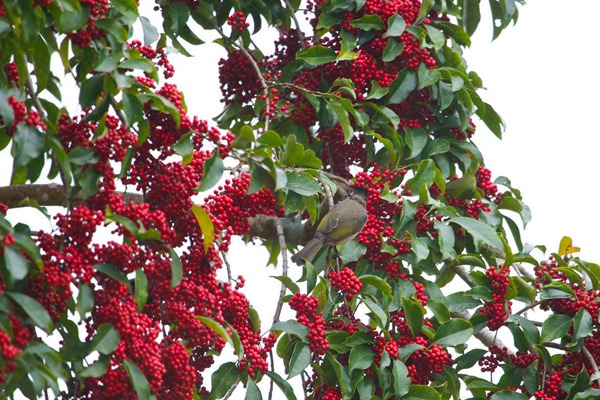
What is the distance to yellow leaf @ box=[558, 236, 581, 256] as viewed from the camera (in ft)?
15.8

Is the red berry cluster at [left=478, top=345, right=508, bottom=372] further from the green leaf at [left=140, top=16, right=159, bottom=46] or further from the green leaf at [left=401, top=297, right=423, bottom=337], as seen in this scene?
the green leaf at [left=140, top=16, right=159, bottom=46]

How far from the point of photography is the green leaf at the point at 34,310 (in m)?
2.66

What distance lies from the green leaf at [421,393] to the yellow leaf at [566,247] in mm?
1350

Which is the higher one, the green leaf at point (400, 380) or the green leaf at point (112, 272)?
the green leaf at point (112, 272)

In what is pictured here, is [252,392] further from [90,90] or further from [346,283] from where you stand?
[90,90]

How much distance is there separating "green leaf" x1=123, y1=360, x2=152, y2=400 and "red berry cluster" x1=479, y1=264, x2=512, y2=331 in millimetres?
2017

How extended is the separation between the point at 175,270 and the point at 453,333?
1.55 metres

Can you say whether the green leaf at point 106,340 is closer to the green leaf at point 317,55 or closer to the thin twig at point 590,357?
the green leaf at point 317,55

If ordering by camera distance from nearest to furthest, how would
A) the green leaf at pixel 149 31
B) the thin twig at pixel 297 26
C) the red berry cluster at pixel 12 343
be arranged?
the red berry cluster at pixel 12 343
the green leaf at pixel 149 31
the thin twig at pixel 297 26

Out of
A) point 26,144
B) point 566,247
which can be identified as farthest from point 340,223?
point 26,144

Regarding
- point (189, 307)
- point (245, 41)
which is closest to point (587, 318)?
point (189, 307)

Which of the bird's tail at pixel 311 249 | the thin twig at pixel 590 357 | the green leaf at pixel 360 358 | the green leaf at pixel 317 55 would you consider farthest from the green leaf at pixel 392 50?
the thin twig at pixel 590 357

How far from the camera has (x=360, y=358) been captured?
3.89 meters

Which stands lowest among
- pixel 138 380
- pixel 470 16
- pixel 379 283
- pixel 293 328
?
pixel 138 380
